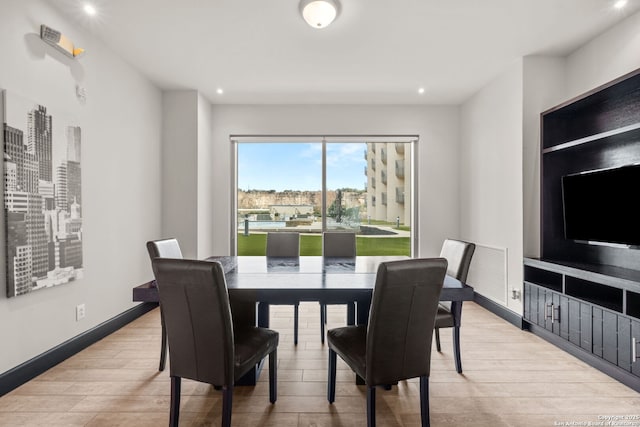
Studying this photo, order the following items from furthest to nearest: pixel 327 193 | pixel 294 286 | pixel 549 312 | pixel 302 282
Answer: pixel 327 193
pixel 549 312
pixel 302 282
pixel 294 286

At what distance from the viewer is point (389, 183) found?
192 inches

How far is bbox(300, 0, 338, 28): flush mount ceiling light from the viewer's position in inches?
90.2

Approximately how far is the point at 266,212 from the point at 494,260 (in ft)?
9.96

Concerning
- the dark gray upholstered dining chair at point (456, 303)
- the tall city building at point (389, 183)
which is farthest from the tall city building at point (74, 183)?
the tall city building at point (389, 183)

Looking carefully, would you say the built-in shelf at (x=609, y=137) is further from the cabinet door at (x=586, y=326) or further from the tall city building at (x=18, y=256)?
the tall city building at (x=18, y=256)

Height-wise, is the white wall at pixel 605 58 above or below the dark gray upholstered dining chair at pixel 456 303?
above

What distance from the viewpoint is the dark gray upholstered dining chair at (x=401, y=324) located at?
4.78 ft

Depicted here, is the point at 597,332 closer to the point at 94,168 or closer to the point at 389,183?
the point at 389,183

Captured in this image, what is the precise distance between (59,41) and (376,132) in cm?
345

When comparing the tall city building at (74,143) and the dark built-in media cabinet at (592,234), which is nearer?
the dark built-in media cabinet at (592,234)

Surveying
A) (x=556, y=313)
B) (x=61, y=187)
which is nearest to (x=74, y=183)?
(x=61, y=187)

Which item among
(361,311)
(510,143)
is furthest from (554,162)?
(361,311)

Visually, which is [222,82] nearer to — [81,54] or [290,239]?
[81,54]

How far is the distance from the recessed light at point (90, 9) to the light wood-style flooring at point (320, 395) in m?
2.66
